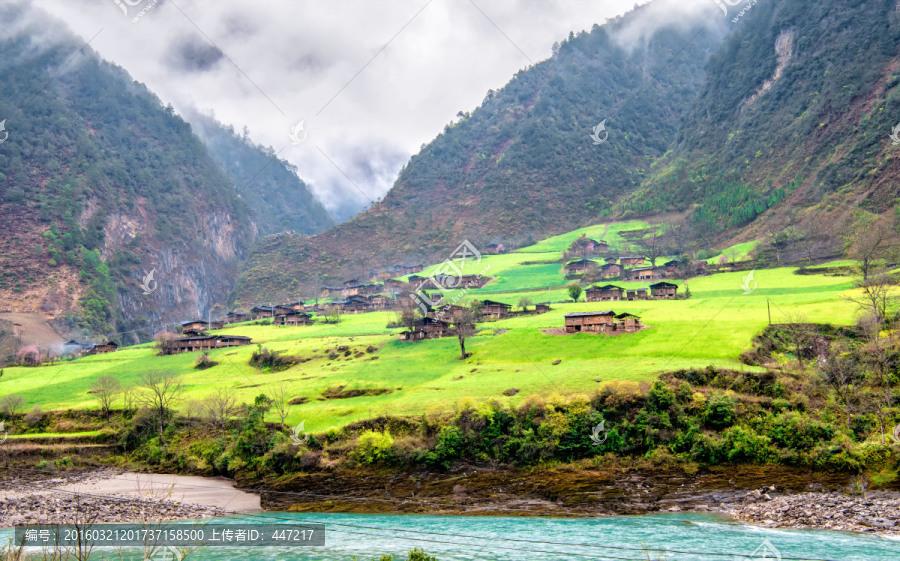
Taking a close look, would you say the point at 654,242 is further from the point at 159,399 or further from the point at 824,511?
the point at 159,399

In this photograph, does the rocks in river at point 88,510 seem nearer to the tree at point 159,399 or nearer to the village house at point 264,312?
the tree at point 159,399

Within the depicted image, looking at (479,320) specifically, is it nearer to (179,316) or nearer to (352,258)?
(352,258)

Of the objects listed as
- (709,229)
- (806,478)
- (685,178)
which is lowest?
(806,478)

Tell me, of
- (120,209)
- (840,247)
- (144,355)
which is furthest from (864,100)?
(120,209)

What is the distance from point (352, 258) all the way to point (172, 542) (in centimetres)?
14423

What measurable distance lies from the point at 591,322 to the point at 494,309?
73.3ft

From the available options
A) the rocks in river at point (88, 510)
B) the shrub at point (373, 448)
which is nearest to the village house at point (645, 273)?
the shrub at point (373, 448)

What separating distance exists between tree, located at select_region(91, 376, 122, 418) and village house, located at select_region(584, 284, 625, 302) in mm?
61164

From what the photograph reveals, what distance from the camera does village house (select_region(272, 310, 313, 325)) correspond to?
101m

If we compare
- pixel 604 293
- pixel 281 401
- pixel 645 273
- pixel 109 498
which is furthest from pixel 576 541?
pixel 645 273

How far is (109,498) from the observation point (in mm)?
40031

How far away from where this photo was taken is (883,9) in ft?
444

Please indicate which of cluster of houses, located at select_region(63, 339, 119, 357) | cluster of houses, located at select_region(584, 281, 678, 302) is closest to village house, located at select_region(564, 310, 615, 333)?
cluster of houses, located at select_region(584, 281, 678, 302)

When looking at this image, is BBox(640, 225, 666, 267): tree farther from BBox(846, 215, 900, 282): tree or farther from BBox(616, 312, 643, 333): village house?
BBox(616, 312, 643, 333): village house
